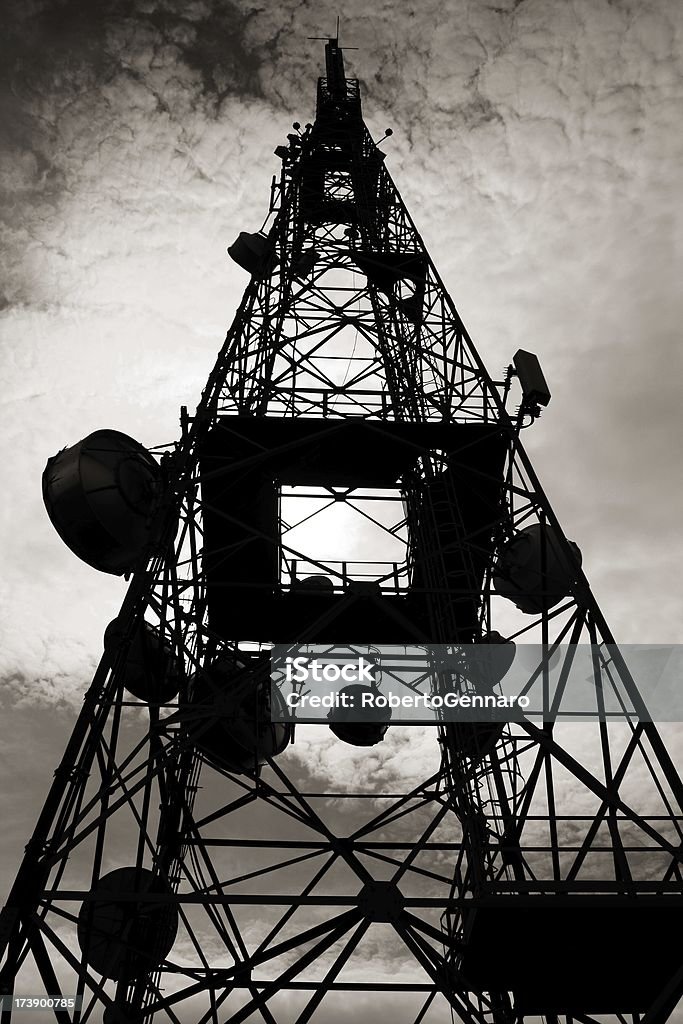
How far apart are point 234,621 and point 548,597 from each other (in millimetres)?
5470

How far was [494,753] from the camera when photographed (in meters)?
14.6

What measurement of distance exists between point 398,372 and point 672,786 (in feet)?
35.5

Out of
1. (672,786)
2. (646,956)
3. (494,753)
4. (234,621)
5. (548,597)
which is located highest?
(234,621)

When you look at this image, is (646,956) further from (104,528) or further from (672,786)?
(104,528)

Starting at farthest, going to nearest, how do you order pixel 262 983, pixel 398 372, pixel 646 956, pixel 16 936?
pixel 398 372
pixel 262 983
pixel 646 956
pixel 16 936

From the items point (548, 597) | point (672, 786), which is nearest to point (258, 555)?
point (548, 597)

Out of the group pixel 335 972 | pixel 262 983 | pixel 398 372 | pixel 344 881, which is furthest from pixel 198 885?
pixel 344 881

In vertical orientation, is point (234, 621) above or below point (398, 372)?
below

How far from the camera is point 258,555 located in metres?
16.6

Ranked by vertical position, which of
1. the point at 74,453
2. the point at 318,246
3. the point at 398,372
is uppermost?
the point at 318,246

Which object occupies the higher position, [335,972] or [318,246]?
[318,246]

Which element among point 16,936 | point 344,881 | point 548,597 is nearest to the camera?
point 16,936

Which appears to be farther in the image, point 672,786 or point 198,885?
point 198,885

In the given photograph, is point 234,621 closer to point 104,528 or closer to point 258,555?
point 258,555
